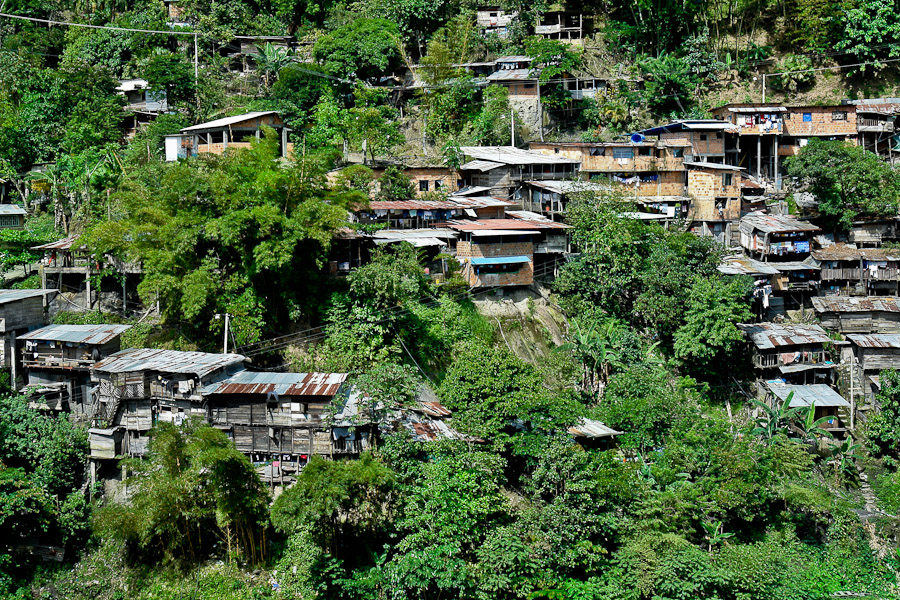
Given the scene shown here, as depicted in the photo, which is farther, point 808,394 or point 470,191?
point 470,191

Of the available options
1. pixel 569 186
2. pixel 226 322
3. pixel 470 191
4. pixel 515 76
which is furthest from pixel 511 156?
pixel 226 322

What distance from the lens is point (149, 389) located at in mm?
26188

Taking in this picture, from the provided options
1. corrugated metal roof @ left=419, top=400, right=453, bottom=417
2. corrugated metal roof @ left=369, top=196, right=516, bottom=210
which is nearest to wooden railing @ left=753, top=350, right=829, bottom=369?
→ corrugated metal roof @ left=369, top=196, right=516, bottom=210

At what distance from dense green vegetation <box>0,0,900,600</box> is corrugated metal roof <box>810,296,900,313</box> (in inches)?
156

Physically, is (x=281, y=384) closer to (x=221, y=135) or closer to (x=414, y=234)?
(x=414, y=234)

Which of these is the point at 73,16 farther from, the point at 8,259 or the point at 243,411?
the point at 243,411

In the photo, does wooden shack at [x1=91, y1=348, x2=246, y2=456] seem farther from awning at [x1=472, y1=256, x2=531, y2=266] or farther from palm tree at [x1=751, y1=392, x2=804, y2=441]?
palm tree at [x1=751, y1=392, x2=804, y2=441]

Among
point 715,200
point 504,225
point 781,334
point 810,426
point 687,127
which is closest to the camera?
point 810,426

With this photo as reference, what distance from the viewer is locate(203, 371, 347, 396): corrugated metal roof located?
Result: 25.0m

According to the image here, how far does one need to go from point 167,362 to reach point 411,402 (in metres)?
7.37

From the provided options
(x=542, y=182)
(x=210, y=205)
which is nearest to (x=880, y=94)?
(x=542, y=182)

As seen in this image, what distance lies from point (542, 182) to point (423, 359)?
10968 millimetres

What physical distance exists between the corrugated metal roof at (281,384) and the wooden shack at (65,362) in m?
4.49

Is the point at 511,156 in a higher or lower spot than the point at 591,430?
higher
